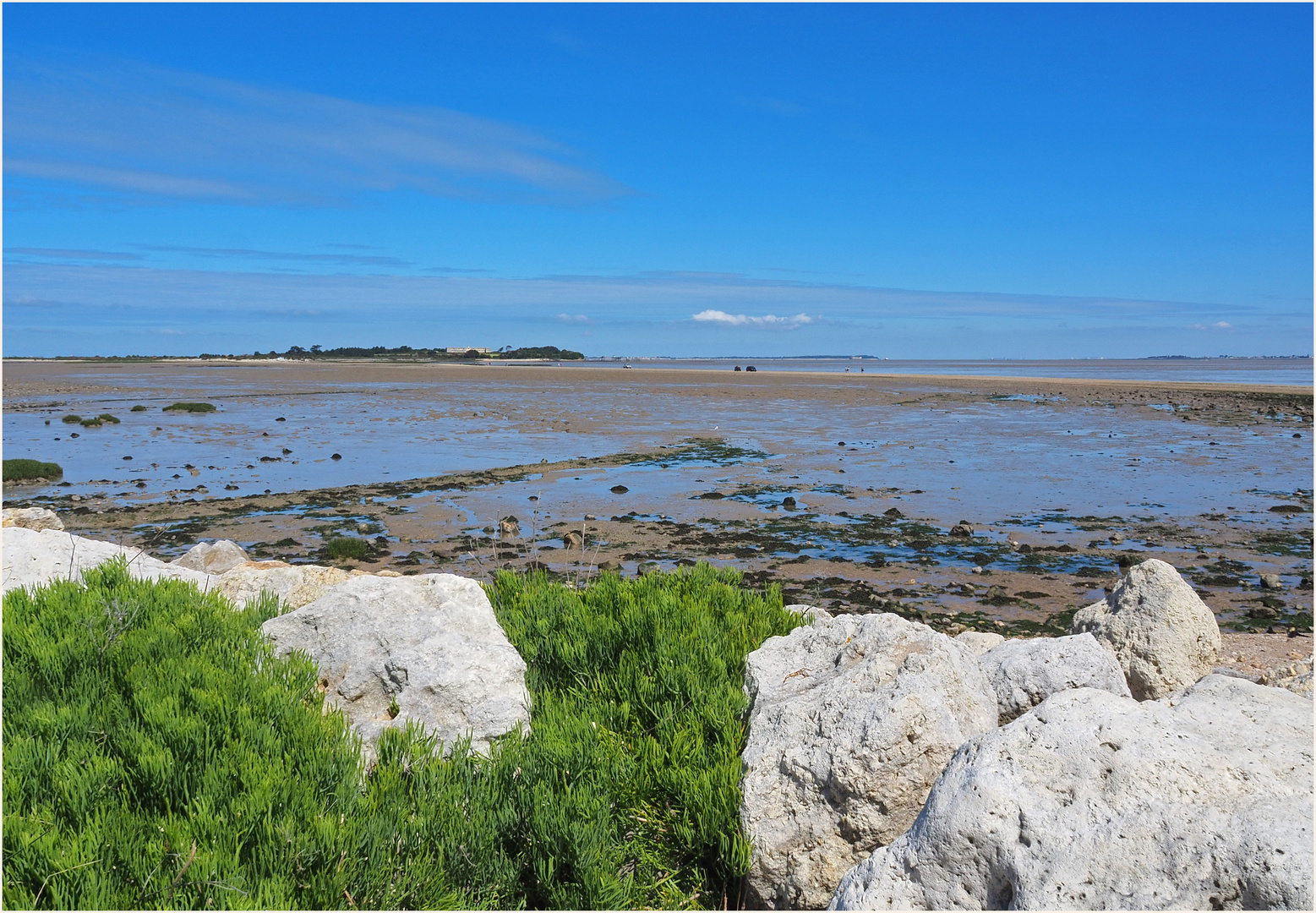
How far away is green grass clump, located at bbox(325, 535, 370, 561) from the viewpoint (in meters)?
13.7

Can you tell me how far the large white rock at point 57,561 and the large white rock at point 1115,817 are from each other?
5841 mm

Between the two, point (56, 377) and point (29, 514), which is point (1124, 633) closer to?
point (29, 514)

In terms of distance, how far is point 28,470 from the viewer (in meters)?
20.8

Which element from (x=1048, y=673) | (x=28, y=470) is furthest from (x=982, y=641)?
(x=28, y=470)

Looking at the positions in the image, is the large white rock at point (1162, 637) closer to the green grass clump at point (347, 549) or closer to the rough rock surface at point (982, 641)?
the rough rock surface at point (982, 641)

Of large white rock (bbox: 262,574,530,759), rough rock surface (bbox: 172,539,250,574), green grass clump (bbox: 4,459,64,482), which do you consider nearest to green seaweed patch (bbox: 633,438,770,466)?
rough rock surface (bbox: 172,539,250,574)

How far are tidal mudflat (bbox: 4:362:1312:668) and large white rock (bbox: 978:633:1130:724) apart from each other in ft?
17.9

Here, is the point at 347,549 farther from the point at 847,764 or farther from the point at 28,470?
the point at 28,470

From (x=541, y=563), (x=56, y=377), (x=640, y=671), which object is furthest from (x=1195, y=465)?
(x=56, y=377)

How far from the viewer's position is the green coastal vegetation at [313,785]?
11.4 feet

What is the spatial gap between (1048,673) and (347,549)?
36.8 ft

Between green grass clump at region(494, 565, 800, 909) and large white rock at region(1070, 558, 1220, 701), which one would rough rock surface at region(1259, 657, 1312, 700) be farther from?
green grass clump at region(494, 565, 800, 909)

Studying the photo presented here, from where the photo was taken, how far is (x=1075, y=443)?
2825cm

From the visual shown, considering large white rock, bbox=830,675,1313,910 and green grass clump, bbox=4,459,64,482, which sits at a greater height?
large white rock, bbox=830,675,1313,910
